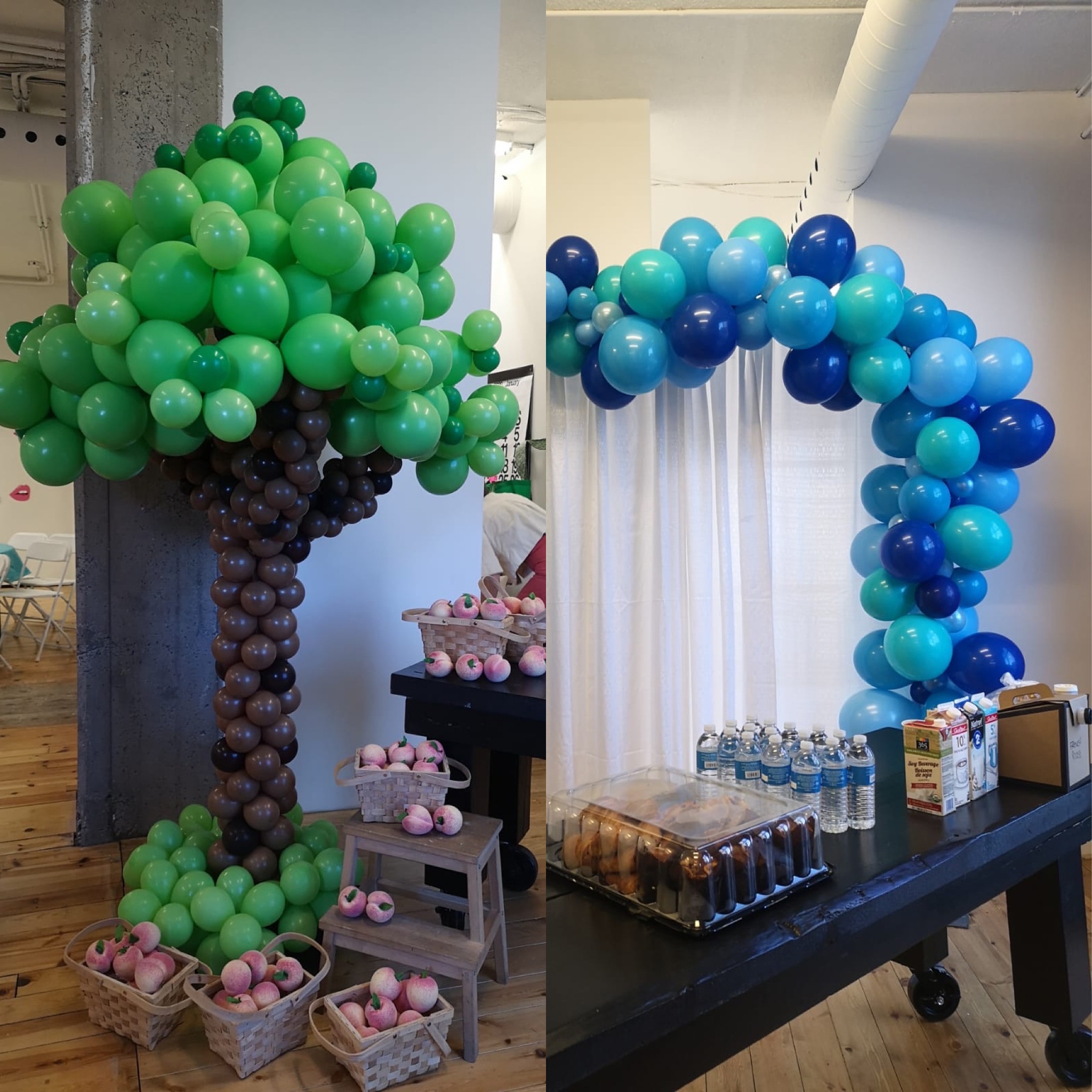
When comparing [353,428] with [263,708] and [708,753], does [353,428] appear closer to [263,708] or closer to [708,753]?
[263,708]

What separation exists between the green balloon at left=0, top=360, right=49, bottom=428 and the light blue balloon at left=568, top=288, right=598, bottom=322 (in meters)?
0.97

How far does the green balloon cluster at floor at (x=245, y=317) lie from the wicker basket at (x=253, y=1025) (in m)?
0.82

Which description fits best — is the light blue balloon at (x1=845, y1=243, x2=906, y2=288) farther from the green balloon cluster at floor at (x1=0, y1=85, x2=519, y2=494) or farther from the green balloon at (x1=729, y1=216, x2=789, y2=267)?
the green balloon cluster at floor at (x1=0, y1=85, x2=519, y2=494)

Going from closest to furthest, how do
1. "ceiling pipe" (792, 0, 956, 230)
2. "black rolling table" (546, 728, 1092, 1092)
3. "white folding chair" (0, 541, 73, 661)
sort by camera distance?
"black rolling table" (546, 728, 1092, 1092), "ceiling pipe" (792, 0, 956, 230), "white folding chair" (0, 541, 73, 661)

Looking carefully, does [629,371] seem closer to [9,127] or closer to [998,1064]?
[998,1064]

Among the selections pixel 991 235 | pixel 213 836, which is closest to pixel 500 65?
pixel 213 836

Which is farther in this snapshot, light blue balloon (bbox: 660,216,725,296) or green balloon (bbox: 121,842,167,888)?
light blue balloon (bbox: 660,216,725,296)

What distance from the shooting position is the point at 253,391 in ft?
4.17

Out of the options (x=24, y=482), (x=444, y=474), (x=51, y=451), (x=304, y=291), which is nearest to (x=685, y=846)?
(x=444, y=474)

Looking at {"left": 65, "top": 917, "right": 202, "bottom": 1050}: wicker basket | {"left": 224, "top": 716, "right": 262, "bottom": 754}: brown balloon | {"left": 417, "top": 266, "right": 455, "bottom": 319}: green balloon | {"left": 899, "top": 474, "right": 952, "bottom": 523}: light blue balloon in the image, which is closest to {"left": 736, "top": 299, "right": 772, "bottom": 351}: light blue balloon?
{"left": 899, "top": 474, "right": 952, "bottom": 523}: light blue balloon

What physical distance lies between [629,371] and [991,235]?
1048 millimetres

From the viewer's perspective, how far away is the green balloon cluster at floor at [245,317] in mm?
1218

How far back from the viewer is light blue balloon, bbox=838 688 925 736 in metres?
2.12

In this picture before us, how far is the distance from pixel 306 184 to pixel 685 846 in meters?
1.03
